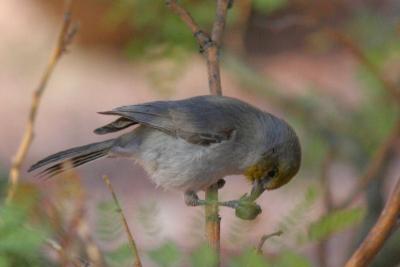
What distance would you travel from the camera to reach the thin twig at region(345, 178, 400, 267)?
1642 millimetres

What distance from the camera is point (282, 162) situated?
2.84 meters

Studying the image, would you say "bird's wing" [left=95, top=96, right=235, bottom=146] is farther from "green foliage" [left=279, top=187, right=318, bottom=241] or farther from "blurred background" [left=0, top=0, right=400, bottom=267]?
"green foliage" [left=279, top=187, right=318, bottom=241]

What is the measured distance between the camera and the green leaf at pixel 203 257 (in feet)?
5.03

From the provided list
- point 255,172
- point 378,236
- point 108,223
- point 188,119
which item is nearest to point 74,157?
point 188,119

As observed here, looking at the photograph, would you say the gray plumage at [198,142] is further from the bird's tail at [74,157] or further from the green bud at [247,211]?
the green bud at [247,211]

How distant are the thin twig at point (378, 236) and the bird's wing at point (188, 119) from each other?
125cm

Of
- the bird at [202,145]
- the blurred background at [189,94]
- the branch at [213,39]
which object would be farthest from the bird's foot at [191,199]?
the branch at [213,39]

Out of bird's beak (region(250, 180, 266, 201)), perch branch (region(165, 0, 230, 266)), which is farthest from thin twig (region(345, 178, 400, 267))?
bird's beak (region(250, 180, 266, 201))

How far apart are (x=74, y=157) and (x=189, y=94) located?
5.35 metres

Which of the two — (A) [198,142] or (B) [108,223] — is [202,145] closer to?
(A) [198,142]

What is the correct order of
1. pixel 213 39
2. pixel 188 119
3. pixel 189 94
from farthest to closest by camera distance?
1. pixel 189 94
2. pixel 188 119
3. pixel 213 39

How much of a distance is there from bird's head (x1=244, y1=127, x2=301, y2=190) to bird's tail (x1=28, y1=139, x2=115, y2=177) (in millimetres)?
505

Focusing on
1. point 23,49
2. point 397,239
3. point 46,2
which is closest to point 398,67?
point 397,239

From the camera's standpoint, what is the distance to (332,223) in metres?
1.67
